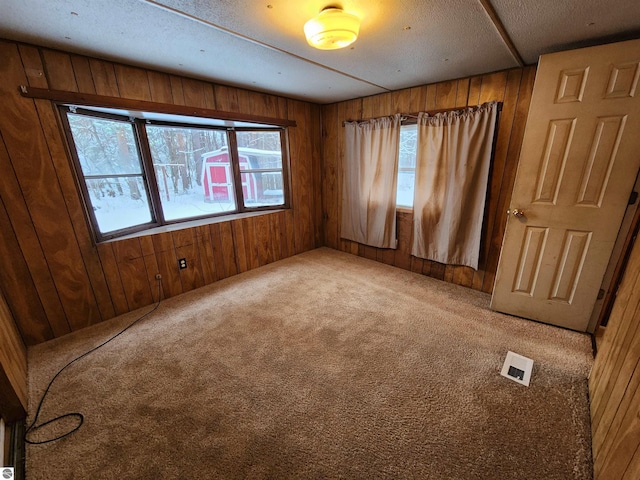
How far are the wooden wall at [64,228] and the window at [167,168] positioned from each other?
0.17m

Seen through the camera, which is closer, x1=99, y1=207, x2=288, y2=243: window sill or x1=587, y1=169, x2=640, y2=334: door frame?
x1=587, y1=169, x2=640, y2=334: door frame

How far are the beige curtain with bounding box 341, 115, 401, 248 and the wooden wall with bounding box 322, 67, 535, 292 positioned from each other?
136 millimetres

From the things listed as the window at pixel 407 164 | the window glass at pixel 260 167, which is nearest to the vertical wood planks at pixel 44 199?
the window glass at pixel 260 167

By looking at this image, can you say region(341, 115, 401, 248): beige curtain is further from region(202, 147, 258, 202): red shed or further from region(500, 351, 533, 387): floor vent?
region(500, 351, 533, 387): floor vent

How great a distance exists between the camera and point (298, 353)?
196 centimetres

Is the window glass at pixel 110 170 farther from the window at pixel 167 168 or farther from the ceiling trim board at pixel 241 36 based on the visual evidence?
the ceiling trim board at pixel 241 36

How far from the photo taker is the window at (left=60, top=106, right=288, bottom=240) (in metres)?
2.29

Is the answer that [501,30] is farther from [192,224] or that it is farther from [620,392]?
[192,224]

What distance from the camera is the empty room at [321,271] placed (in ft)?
4.41

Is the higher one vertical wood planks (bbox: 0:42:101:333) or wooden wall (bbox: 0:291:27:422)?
vertical wood planks (bbox: 0:42:101:333)

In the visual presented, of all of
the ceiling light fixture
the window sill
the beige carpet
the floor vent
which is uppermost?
the ceiling light fixture

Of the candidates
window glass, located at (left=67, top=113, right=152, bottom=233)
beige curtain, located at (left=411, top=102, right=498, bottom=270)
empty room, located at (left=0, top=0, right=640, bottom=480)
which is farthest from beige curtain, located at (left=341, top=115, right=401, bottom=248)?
window glass, located at (left=67, top=113, right=152, bottom=233)

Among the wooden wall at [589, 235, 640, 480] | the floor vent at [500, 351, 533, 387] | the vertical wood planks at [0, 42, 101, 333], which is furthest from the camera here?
the vertical wood planks at [0, 42, 101, 333]

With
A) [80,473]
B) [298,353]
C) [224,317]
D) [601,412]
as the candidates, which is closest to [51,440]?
[80,473]
